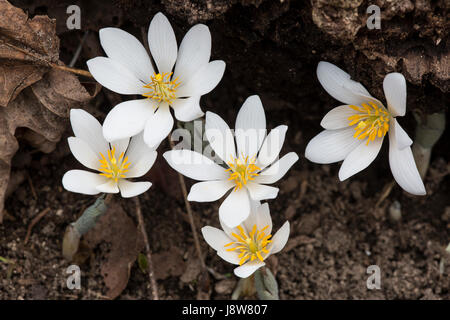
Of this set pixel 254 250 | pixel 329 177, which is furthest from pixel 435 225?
pixel 254 250

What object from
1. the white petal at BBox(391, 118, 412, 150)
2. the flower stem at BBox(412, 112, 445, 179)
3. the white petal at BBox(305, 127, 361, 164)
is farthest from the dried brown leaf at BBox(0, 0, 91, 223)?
the flower stem at BBox(412, 112, 445, 179)

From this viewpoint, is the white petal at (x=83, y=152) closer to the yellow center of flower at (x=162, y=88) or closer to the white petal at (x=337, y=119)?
the yellow center of flower at (x=162, y=88)

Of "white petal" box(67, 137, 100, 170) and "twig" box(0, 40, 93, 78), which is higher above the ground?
"twig" box(0, 40, 93, 78)

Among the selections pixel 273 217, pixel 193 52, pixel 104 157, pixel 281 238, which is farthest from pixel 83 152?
pixel 273 217

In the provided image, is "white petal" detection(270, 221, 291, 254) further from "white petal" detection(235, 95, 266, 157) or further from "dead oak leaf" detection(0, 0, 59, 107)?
"dead oak leaf" detection(0, 0, 59, 107)

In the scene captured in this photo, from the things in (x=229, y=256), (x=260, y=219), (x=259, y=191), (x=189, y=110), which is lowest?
(x=229, y=256)

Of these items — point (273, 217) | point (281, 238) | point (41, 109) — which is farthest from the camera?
point (273, 217)

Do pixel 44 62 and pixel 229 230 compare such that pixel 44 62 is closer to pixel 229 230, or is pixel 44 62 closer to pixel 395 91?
pixel 229 230
